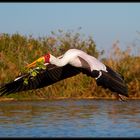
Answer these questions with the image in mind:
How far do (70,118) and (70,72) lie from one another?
354 centimetres

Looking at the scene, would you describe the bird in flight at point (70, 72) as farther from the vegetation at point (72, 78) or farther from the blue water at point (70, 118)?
the vegetation at point (72, 78)

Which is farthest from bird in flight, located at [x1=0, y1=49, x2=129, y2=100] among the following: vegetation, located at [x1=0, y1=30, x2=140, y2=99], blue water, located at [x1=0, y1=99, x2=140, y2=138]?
vegetation, located at [x1=0, y1=30, x2=140, y2=99]

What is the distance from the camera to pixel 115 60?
70.2 ft

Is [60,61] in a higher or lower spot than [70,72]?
higher

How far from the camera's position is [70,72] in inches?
522

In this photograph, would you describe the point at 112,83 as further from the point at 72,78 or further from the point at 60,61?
the point at 72,78

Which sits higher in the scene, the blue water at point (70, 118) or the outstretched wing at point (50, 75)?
the outstretched wing at point (50, 75)

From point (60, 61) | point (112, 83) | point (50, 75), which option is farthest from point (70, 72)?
point (112, 83)

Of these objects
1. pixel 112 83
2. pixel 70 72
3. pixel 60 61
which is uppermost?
pixel 60 61

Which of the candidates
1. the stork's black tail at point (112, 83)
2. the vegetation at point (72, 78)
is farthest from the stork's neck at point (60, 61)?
the vegetation at point (72, 78)

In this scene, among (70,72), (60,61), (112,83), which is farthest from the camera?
(70,72)

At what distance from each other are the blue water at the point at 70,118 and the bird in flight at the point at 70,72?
1.33m

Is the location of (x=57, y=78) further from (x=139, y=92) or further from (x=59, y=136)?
(x=139, y=92)

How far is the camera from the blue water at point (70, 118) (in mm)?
14141
